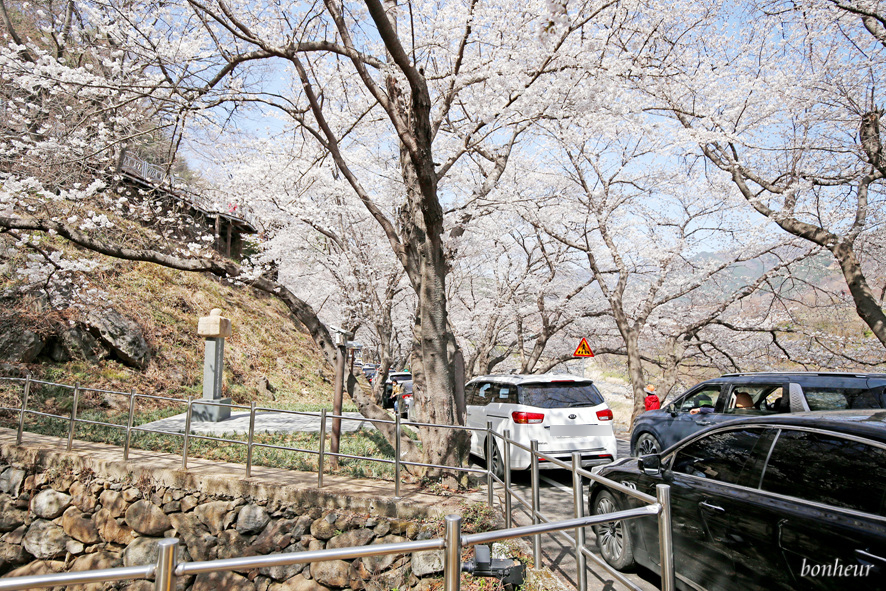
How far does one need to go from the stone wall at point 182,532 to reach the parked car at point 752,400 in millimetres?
3911

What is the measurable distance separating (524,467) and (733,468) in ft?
13.8

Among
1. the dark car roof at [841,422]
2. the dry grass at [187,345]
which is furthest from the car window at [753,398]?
the dry grass at [187,345]

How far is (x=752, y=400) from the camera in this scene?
6.69 metres

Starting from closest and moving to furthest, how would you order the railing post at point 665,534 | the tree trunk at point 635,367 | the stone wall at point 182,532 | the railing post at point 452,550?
the railing post at point 452,550 → the railing post at point 665,534 → the stone wall at point 182,532 → the tree trunk at point 635,367

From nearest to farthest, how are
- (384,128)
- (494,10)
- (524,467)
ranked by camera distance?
(524,467)
(494,10)
(384,128)

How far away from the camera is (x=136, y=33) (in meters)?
7.04

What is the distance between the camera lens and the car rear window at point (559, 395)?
7461 mm

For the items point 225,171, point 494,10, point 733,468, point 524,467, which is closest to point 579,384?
point 524,467

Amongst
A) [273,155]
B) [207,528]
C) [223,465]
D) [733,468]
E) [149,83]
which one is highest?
[273,155]

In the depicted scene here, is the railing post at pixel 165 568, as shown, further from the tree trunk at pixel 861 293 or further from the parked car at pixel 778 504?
the tree trunk at pixel 861 293

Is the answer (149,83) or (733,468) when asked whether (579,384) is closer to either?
(733,468)

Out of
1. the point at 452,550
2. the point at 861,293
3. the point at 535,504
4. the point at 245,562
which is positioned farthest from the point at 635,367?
the point at 245,562

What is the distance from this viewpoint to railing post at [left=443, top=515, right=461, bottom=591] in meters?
1.97

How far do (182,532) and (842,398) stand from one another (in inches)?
332
